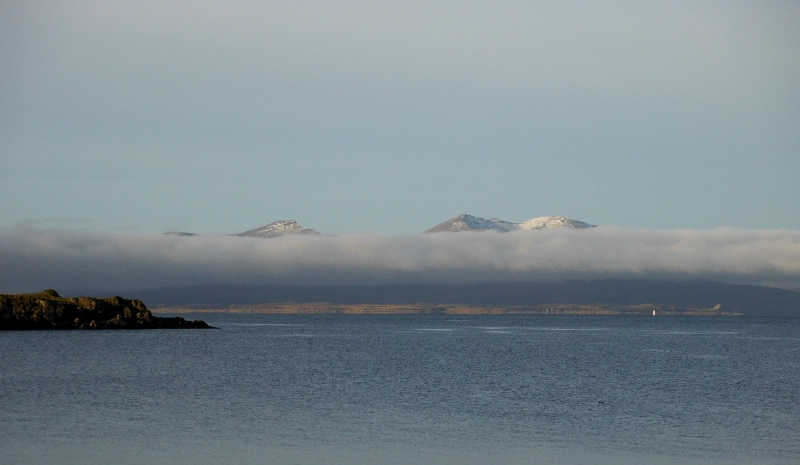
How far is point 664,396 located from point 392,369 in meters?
31.1

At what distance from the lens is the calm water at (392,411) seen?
42.0 m

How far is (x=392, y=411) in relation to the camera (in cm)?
5603

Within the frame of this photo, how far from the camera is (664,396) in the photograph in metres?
66.5

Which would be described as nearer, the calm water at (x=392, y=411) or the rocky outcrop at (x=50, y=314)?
the calm water at (x=392, y=411)

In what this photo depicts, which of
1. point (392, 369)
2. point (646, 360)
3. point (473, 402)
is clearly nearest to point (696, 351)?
point (646, 360)

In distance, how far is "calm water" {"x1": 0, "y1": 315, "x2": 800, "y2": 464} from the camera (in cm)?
4200

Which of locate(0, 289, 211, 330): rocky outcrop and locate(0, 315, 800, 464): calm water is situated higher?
locate(0, 289, 211, 330): rocky outcrop

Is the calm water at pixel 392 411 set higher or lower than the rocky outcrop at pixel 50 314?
lower

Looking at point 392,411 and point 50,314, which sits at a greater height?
point 50,314

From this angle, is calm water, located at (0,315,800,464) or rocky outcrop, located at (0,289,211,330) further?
rocky outcrop, located at (0,289,211,330)

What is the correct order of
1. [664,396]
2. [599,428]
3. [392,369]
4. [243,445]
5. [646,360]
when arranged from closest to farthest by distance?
[243,445]
[599,428]
[664,396]
[392,369]
[646,360]

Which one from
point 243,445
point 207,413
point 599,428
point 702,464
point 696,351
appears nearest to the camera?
point 702,464

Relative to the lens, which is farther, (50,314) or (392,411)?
(50,314)

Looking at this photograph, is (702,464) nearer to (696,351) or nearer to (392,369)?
(392,369)
